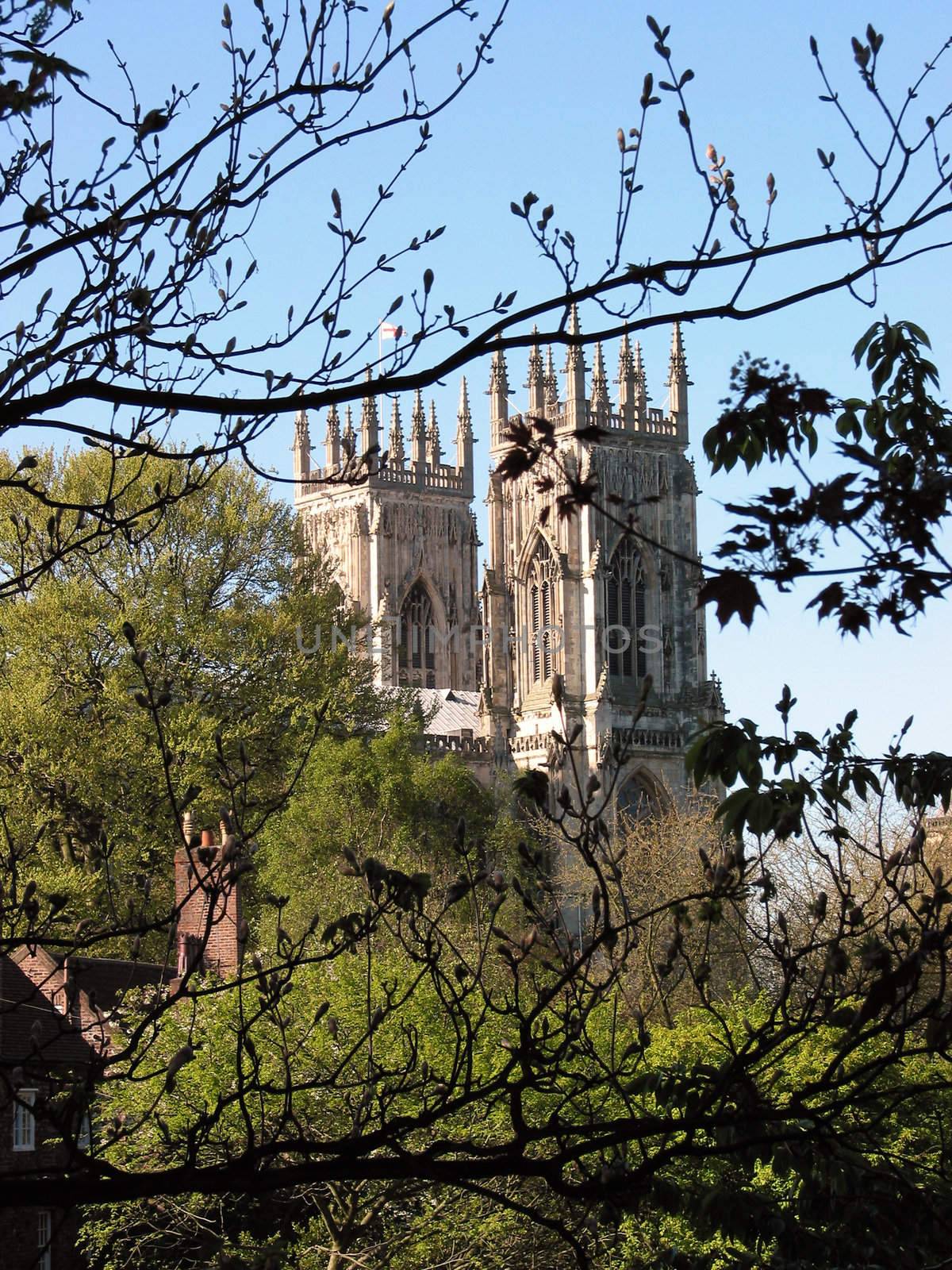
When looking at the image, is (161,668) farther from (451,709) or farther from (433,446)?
(433,446)

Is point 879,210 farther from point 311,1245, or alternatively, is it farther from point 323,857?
point 323,857

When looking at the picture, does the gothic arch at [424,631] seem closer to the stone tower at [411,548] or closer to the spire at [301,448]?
the stone tower at [411,548]

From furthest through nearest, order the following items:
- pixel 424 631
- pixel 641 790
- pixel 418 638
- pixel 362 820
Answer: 1. pixel 424 631
2. pixel 418 638
3. pixel 641 790
4. pixel 362 820

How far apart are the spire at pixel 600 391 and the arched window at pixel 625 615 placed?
485 centimetres

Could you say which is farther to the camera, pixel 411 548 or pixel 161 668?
pixel 411 548

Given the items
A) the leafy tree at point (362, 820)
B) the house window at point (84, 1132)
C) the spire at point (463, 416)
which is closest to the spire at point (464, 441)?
the spire at point (463, 416)

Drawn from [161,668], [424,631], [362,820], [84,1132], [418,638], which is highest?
[424,631]

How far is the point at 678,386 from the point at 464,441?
16863 mm

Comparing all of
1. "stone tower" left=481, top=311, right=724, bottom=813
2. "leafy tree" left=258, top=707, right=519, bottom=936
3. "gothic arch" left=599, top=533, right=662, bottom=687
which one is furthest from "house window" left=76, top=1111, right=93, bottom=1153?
"gothic arch" left=599, top=533, right=662, bottom=687

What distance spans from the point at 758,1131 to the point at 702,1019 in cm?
2470

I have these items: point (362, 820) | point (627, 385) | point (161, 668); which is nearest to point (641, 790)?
point (627, 385)

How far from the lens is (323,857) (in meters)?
44.2

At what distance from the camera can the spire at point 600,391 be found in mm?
75562

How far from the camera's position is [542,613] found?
74.5m
